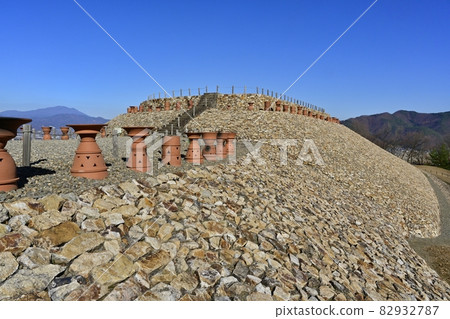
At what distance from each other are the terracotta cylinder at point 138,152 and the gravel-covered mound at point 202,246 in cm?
80

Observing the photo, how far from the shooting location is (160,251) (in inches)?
157

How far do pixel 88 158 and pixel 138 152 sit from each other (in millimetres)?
1382

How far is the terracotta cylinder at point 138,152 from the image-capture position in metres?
6.84

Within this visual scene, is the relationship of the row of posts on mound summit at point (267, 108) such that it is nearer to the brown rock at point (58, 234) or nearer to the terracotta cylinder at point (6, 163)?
the terracotta cylinder at point (6, 163)

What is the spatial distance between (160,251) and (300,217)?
4.36 meters

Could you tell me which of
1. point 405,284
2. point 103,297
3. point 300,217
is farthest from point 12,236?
point 405,284

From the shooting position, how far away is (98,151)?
19.6ft

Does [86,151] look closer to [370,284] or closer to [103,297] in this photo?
[103,297]

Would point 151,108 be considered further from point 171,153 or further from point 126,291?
point 126,291

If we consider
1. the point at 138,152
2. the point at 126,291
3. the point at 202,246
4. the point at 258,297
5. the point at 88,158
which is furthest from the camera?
the point at 138,152

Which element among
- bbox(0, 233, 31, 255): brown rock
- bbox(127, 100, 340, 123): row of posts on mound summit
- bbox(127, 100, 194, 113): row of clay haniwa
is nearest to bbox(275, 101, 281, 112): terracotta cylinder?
bbox(127, 100, 340, 123): row of posts on mound summit

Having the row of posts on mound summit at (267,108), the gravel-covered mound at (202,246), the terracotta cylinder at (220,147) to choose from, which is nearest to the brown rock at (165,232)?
the gravel-covered mound at (202,246)

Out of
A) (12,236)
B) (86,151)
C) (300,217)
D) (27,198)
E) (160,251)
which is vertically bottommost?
(300,217)

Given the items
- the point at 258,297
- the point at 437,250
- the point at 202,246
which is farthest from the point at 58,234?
the point at 437,250
